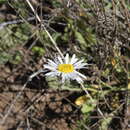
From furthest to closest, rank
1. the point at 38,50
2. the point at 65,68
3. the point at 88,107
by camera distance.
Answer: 1. the point at 38,50
2. the point at 88,107
3. the point at 65,68

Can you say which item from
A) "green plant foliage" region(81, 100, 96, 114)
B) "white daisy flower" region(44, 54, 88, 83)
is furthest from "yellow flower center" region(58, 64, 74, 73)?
"green plant foliage" region(81, 100, 96, 114)

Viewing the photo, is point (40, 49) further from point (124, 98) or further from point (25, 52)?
point (124, 98)

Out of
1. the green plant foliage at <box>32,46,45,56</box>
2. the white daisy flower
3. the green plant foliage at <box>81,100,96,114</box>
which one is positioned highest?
the green plant foliage at <box>32,46,45,56</box>

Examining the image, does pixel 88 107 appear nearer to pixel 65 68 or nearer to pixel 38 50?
pixel 65 68

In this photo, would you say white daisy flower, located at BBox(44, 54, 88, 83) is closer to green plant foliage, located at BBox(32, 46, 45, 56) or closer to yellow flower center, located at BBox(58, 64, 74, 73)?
yellow flower center, located at BBox(58, 64, 74, 73)

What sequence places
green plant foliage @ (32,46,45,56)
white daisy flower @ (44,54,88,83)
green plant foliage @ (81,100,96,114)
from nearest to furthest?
white daisy flower @ (44,54,88,83) < green plant foliage @ (81,100,96,114) < green plant foliage @ (32,46,45,56)

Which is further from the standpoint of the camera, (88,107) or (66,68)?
(88,107)

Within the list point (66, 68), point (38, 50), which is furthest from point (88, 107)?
point (38, 50)

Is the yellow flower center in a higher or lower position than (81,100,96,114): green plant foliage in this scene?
higher

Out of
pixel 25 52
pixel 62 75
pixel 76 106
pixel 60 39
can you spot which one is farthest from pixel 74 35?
pixel 62 75
